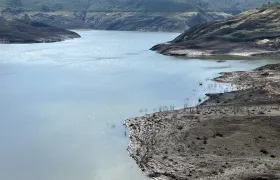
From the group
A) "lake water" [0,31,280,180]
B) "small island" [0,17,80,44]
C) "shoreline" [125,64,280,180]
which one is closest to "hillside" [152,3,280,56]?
"lake water" [0,31,280,180]

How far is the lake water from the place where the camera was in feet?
107

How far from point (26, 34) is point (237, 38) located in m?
88.3

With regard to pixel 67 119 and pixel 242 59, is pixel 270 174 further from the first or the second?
pixel 242 59

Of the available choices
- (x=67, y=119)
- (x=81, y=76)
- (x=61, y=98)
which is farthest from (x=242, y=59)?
(x=67, y=119)

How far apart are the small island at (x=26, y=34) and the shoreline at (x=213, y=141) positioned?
12938 centimetres

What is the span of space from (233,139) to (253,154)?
3.42 meters

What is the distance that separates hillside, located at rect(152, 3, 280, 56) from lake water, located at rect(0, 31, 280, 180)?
49.9 feet

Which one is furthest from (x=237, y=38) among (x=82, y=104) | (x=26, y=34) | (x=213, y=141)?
(x=213, y=141)

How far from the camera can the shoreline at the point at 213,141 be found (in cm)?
2872

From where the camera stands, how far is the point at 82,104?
53938mm

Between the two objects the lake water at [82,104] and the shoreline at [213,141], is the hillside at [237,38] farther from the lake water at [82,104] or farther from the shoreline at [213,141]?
the shoreline at [213,141]

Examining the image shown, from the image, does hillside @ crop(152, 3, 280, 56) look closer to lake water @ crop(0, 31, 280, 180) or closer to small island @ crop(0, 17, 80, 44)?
lake water @ crop(0, 31, 280, 180)

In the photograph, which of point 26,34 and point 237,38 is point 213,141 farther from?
point 26,34

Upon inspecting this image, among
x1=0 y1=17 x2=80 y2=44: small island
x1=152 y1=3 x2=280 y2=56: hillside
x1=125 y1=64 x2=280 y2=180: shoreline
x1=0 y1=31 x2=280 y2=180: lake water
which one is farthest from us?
x1=0 y1=17 x2=80 y2=44: small island
